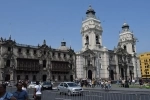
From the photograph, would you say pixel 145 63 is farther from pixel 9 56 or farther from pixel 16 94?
pixel 16 94

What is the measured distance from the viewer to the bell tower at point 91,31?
6128cm

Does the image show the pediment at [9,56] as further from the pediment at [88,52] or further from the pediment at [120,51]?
the pediment at [120,51]

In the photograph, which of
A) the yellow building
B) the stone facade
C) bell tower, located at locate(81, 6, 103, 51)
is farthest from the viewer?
the yellow building

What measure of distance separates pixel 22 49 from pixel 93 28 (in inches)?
924

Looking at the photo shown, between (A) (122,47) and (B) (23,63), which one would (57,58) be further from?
(A) (122,47)

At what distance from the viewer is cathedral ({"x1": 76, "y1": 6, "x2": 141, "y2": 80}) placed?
59.0 meters

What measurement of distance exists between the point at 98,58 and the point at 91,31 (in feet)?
28.5

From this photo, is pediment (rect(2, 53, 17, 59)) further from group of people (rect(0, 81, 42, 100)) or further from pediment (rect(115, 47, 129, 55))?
group of people (rect(0, 81, 42, 100))

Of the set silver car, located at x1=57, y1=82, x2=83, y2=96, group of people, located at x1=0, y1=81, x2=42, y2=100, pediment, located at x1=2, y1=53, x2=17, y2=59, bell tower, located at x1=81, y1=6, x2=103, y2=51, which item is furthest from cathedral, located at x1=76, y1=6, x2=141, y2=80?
group of people, located at x1=0, y1=81, x2=42, y2=100

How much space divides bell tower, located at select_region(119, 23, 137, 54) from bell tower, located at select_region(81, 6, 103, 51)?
16.0 m

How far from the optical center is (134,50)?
75.4 meters

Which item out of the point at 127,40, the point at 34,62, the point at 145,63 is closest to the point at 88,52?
the point at 34,62

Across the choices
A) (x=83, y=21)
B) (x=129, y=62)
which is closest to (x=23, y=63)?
(x=83, y=21)

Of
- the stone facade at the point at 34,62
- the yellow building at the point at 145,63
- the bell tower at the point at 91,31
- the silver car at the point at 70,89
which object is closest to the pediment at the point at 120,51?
the bell tower at the point at 91,31
